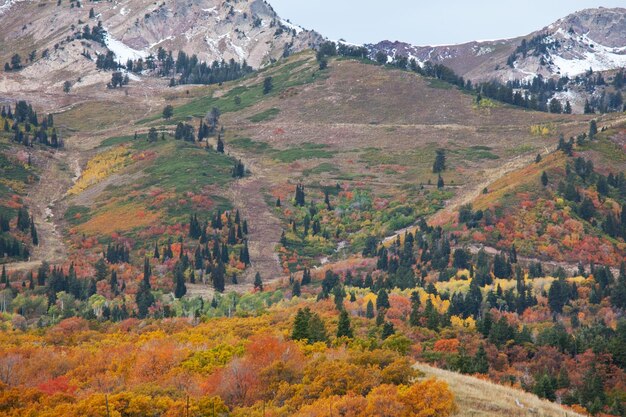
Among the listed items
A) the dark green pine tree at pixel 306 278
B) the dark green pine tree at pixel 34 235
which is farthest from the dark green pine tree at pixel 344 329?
the dark green pine tree at pixel 34 235

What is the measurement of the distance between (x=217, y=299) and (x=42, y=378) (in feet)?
219

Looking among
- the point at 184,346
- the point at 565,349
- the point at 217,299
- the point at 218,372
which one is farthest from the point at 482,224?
the point at 218,372

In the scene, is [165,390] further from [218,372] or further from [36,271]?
[36,271]

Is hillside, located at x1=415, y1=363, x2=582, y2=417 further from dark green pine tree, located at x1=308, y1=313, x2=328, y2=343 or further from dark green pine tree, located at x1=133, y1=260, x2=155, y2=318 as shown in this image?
dark green pine tree, located at x1=133, y1=260, x2=155, y2=318

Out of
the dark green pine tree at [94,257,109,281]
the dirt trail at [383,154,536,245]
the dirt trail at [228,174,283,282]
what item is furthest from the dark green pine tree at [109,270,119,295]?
the dirt trail at [383,154,536,245]

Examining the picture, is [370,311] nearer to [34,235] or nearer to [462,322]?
[462,322]

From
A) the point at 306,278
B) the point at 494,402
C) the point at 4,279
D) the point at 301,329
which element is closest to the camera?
the point at 494,402

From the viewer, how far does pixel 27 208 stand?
19250 cm

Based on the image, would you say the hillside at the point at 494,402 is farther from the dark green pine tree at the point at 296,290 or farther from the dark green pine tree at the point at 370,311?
the dark green pine tree at the point at 296,290

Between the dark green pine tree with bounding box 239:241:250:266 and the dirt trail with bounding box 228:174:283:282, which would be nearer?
the dark green pine tree with bounding box 239:241:250:266

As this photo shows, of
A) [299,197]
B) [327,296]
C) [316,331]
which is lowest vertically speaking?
[327,296]

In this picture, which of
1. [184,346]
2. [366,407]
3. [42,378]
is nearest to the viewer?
[366,407]

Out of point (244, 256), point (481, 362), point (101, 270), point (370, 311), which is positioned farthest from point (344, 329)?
point (244, 256)

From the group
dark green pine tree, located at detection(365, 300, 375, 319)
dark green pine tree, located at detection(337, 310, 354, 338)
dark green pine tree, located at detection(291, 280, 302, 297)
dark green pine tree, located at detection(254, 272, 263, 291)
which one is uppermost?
dark green pine tree, located at detection(337, 310, 354, 338)
